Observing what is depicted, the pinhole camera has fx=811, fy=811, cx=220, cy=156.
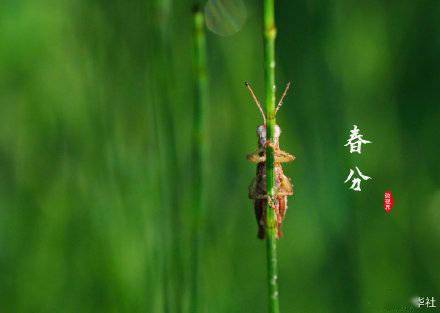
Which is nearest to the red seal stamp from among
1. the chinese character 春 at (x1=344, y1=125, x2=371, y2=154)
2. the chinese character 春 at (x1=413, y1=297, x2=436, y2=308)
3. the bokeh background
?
the bokeh background

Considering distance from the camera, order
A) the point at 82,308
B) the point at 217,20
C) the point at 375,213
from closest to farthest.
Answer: the point at 217,20
the point at 82,308
the point at 375,213

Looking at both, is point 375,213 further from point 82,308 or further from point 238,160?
point 82,308

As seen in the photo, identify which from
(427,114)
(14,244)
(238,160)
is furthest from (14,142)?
(427,114)

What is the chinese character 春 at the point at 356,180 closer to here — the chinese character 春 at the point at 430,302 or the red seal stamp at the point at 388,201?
the red seal stamp at the point at 388,201

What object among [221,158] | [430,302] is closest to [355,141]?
[221,158]

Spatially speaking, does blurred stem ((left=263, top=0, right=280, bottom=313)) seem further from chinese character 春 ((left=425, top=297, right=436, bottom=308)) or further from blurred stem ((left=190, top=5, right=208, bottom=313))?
chinese character 春 ((left=425, top=297, right=436, bottom=308))

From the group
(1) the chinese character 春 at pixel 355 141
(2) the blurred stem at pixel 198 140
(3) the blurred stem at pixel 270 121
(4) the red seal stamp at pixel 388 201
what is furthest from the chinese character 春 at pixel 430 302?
(3) the blurred stem at pixel 270 121
